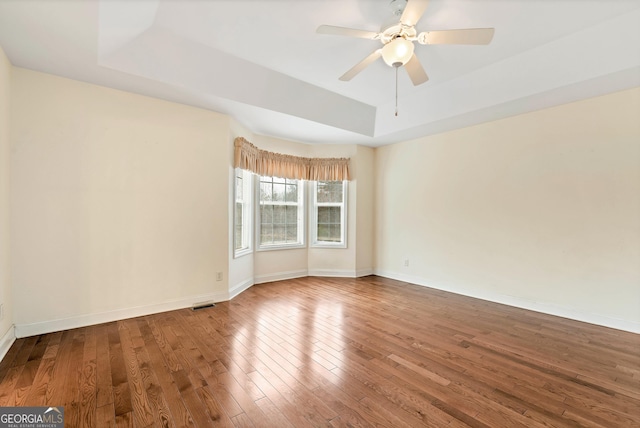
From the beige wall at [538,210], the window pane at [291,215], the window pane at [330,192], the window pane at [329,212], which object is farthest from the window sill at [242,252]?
the beige wall at [538,210]

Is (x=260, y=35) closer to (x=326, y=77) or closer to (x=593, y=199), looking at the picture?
(x=326, y=77)

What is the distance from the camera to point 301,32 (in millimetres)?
2586

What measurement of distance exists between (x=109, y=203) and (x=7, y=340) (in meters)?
1.45

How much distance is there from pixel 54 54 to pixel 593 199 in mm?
5761

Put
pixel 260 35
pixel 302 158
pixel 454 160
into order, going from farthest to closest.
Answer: pixel 302 158
pixel 454 160
pixel 260 35

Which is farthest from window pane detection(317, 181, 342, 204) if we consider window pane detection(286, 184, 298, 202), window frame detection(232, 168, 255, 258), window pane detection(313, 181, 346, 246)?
window frame detection(232, 168, 255, 258)

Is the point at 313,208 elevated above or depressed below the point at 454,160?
below

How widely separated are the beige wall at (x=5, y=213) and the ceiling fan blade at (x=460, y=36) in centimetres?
357

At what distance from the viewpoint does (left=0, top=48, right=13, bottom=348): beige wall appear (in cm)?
238

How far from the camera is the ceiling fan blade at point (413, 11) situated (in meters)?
1.81

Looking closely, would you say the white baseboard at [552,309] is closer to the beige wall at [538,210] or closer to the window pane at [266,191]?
the beige wall at [538,210]

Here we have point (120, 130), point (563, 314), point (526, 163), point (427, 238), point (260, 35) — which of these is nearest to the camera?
point (260, 35)

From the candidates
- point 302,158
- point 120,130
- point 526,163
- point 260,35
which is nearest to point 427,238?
point 526,163

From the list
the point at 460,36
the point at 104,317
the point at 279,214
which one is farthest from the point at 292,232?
the point at 460,36
